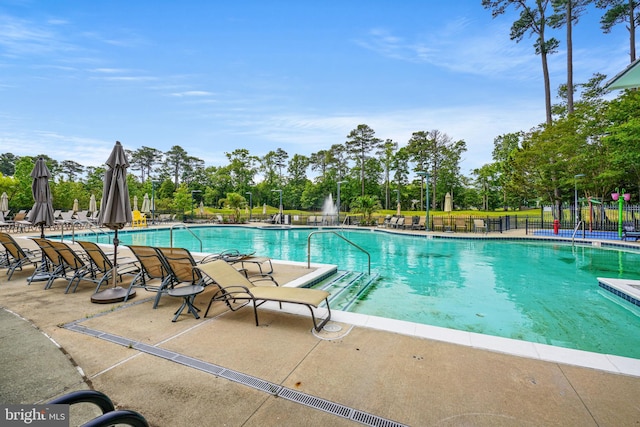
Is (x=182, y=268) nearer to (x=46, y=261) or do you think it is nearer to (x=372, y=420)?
(x=372, y=420)

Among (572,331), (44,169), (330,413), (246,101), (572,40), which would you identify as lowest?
(572,331)

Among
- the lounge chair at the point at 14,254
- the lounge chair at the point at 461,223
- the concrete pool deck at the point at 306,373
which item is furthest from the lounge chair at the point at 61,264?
the lounge chair at the point at 461,223

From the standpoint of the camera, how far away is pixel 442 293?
6352mm

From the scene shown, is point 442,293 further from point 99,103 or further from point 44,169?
point 99,103

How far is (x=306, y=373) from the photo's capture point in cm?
252

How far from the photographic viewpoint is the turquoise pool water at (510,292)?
175 inches

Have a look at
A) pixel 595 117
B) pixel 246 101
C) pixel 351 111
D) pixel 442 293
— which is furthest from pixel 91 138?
pixel 595 117

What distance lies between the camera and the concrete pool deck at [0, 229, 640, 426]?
2.04 meters

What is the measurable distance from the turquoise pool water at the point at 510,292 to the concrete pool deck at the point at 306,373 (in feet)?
5.18

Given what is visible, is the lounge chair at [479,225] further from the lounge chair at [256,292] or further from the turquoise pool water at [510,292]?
the lounge chair at [256,292]

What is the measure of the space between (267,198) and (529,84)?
38.9 metres

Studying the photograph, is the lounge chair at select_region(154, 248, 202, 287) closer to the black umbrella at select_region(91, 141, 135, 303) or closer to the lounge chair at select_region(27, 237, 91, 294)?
the black umbrella at select_region(91, 141, 135, 303)

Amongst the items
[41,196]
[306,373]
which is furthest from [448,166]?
[306,373]

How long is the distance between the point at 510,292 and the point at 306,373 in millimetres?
5841
